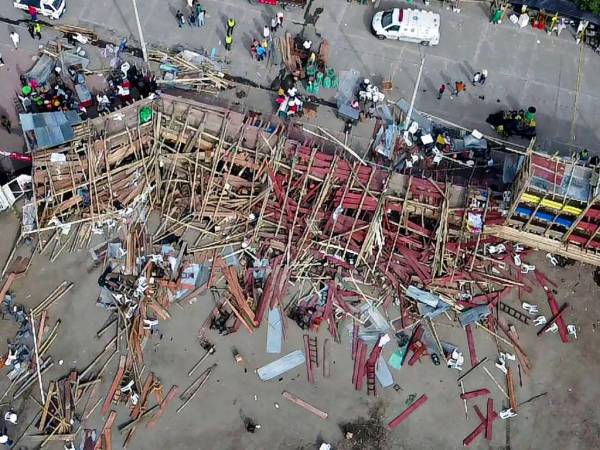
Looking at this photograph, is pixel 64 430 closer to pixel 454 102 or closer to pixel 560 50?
pixel 454 102

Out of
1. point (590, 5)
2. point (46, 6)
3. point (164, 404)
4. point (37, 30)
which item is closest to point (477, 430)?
point (164, 404)

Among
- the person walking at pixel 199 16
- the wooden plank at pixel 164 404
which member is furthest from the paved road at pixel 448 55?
the wooden plank at pixel 164 404

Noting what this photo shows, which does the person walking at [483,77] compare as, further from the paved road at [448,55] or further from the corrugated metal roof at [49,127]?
the corrugated metal roof at [49,127]

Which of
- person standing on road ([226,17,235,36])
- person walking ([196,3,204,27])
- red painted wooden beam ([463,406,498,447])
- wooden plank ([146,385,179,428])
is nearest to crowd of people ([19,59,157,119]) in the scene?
person walking ([196,3,204,27])

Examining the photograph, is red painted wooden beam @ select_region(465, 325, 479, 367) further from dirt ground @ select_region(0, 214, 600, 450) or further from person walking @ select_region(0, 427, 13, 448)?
person walking @ select_region(0, 427, 13, 448)

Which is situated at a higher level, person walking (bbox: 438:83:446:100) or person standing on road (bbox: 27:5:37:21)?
person standing on road (bbox: 27:5:37:21)

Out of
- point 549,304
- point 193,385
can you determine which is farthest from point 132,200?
point 549,304
